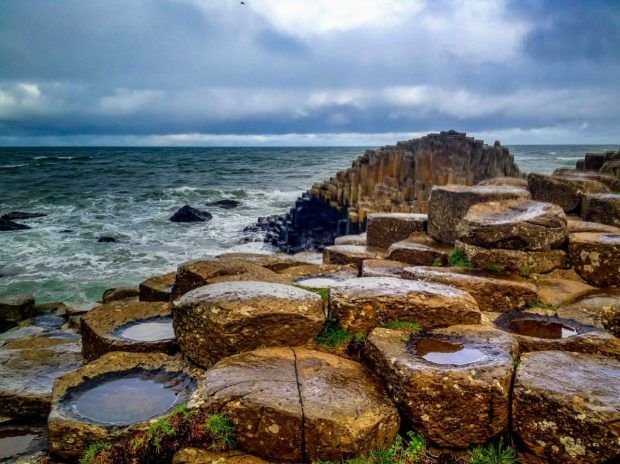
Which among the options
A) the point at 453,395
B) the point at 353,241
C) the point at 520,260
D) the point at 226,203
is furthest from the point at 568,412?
the point at 226,203

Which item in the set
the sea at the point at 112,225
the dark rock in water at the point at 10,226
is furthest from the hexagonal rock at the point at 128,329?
the dark rock in water at the point at 10,226

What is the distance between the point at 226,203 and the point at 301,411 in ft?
97.0

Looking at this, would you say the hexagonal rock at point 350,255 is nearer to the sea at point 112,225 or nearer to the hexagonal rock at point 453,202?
the hexagonal rock at point 453,202

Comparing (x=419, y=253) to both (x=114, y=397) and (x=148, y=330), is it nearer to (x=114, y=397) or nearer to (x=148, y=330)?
(x=148, y=330)

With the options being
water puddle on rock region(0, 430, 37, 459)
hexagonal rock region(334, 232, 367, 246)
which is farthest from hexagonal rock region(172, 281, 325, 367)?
hexagonal rock region(334, 232, 367, 246)

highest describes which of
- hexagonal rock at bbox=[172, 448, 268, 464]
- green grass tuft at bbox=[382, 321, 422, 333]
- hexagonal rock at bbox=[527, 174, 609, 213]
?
hexagonal rock at bbox=[527, 174, 609, 213]

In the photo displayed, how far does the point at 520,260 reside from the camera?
5758 mm

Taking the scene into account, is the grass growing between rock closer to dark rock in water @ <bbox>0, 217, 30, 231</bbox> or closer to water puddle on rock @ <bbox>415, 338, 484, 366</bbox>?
water puddle on rock @ <bbox>415, 338, 484, 366</bbox>

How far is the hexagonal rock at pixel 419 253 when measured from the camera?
22.8ft

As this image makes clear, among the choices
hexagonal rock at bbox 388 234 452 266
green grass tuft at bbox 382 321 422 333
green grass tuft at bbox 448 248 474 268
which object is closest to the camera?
green grass tuft at bbox 382 321 422 333

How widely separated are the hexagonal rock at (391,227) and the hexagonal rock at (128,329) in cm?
423

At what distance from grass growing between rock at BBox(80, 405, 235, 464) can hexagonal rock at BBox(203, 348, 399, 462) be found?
0.09 meters

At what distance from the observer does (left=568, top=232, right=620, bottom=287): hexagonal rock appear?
5.52 m

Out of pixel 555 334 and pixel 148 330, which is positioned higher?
pixel 555 334
